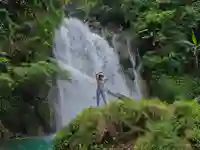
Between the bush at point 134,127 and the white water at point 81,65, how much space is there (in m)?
3.68

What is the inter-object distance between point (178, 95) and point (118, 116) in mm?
4081

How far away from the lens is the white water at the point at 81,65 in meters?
7.86

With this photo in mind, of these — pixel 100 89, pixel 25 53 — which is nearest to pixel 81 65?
pixel 100 89

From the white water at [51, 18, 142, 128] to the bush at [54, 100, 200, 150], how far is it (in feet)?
12.1

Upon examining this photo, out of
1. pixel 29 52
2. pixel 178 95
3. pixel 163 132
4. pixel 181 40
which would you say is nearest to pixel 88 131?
pixel 163 132

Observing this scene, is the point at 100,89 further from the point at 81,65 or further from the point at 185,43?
the point at 185,43

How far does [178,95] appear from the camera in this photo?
25.3 ft

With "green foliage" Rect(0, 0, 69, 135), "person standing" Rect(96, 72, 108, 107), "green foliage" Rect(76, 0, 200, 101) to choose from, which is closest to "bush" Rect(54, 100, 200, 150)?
"green foliage" Rect(0, 0, 69, 135)

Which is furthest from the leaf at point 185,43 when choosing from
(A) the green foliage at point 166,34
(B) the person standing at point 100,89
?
(B) the person standing at point 100,89

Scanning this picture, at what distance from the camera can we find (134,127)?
381 centimetres

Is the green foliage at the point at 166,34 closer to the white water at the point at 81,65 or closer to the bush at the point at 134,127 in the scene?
the white water at the point at 81,65

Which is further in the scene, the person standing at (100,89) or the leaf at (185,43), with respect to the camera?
the leaf at (185,43)

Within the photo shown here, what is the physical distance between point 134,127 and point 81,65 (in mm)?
4672

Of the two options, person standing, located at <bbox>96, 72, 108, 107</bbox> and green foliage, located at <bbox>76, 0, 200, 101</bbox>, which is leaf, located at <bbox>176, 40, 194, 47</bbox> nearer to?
green foliage, located at <bbox>76, 0, 200, 101</bbox>
